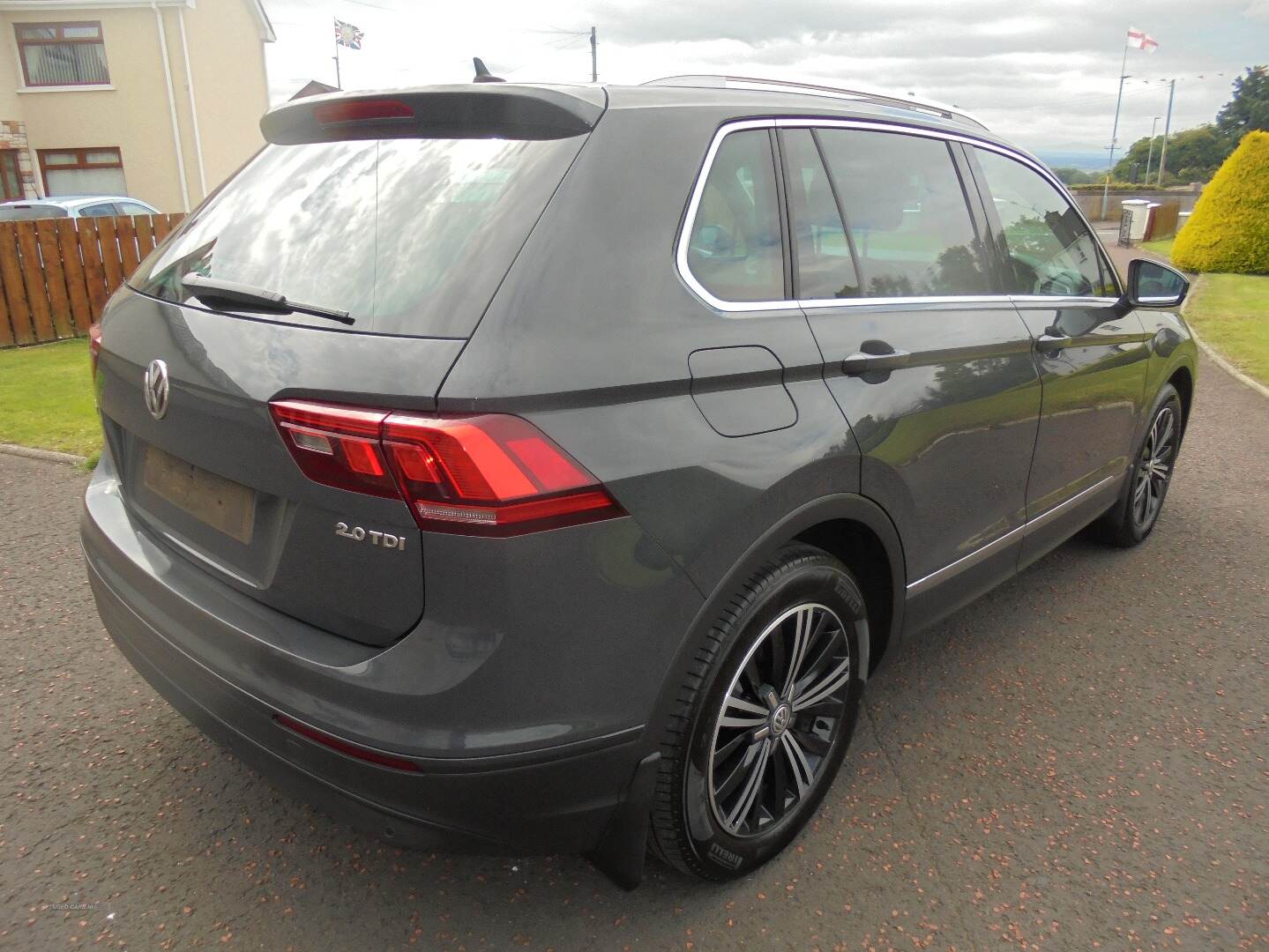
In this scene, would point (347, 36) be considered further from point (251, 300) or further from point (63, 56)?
point (251, 300)

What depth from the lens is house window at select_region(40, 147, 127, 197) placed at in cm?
2484

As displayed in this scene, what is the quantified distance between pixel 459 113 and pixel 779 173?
778 mm

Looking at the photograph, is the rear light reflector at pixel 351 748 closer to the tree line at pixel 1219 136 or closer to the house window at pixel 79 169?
the house window at pixel 79 169

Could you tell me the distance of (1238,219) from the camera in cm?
1870

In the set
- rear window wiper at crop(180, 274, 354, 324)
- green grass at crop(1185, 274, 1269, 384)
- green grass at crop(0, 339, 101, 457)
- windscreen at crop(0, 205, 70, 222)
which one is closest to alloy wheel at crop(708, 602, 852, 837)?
rear window wiper at crop(180, 274, 354, 324)

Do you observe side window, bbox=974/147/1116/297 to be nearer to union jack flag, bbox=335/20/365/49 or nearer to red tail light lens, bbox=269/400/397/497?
red tail light lens, bbox=269/400/397/497

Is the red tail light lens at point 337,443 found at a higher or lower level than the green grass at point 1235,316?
higher

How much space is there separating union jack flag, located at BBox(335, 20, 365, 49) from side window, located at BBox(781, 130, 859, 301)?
32429 millimetres

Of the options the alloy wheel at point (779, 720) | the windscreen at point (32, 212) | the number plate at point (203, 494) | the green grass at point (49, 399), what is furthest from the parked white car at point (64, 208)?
the alloy wheel at point (779, 720)

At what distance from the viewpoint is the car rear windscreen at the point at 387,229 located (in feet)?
6.02

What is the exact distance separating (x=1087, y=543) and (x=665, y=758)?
343 cm

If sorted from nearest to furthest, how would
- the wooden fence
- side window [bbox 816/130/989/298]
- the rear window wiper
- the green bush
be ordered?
the rear window wiper < side window [bbox 816/130/989/298] < the wooden fence < the green bush

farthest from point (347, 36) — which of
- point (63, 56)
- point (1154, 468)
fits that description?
point (1154, 468)

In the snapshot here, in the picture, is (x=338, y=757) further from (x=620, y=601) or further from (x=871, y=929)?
(x=871, y=929)
